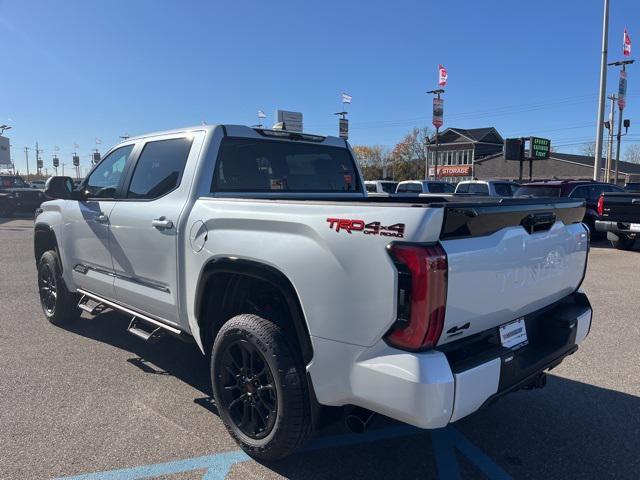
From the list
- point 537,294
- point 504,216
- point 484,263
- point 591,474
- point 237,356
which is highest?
point 504,216

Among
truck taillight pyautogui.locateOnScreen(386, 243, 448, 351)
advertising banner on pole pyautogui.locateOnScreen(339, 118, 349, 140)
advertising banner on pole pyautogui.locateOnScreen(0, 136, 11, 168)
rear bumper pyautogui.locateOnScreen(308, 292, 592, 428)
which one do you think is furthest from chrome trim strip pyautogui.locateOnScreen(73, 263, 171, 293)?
advertising banner on pole pyautogui.locateOnScreen(0, 136, 11, 168)

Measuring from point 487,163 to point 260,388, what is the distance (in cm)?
7173

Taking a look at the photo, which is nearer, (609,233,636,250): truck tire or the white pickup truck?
the white pickup truck

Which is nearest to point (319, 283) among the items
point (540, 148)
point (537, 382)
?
point (537, 382)

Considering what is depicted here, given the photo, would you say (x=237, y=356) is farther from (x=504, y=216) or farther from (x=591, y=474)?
(x=591, y=474)

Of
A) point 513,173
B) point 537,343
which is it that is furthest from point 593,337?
point 513,173

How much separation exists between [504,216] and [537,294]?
623 mm

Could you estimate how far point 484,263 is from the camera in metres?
2.42

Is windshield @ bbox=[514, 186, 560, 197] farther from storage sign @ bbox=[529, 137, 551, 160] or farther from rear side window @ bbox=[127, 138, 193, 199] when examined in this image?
storage sign @ bbox=[529, 137, 551, 160]

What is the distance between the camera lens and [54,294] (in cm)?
562

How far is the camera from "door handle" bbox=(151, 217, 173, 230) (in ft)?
11.6

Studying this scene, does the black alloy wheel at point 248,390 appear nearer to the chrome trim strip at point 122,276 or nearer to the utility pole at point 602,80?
the chrome trim strip at point 122,276

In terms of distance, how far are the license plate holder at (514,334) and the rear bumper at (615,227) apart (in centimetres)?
1022

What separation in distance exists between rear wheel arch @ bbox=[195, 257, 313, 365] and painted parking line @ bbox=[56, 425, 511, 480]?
0.74 meters
